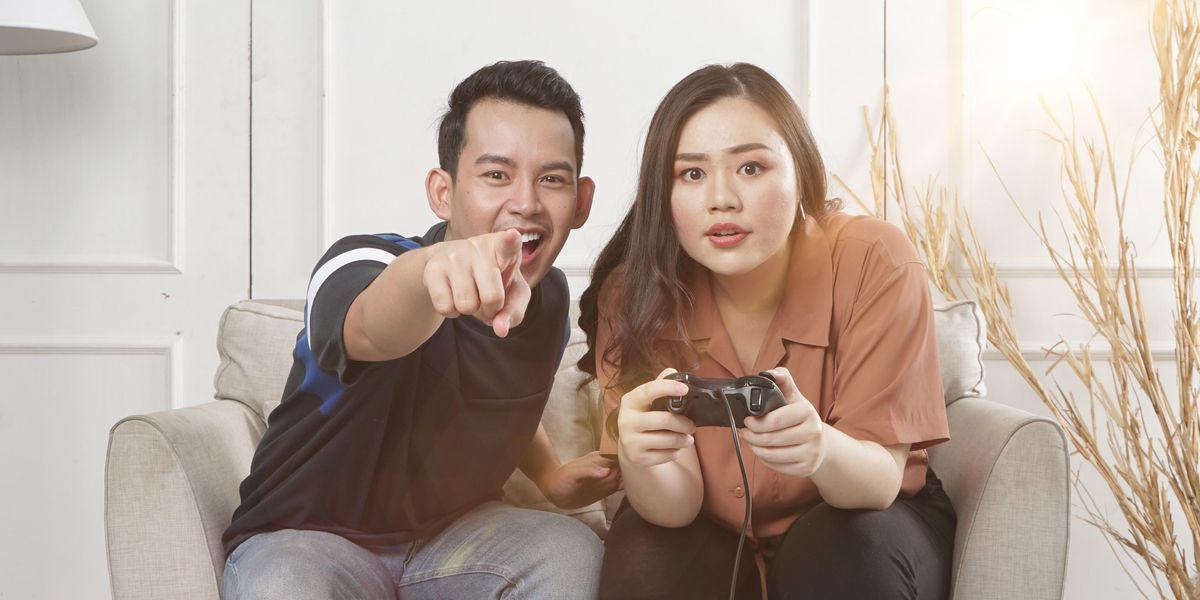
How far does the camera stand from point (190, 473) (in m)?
1.27

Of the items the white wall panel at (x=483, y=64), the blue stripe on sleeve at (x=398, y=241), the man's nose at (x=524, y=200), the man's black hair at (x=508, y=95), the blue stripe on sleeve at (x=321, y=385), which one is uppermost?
the white wall panel at (x=483, y=64)

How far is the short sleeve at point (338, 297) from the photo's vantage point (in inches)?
41.8

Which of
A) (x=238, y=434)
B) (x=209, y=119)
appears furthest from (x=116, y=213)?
(x=238, y=434)

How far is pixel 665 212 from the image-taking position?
4.19 ft

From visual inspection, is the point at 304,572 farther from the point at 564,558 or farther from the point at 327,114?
the point at 327,114

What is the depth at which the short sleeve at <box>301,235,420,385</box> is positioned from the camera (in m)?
1.06

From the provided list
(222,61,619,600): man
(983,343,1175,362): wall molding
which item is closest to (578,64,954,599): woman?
(222,61,619,600): man

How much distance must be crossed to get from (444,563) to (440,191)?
0.51m

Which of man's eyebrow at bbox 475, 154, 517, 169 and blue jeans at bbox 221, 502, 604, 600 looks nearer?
blue jeans at bbox 221, 502, 604, 600

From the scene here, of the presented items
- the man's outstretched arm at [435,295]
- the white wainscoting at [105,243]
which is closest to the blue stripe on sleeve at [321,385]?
the man's outstretched arm at [435,295]

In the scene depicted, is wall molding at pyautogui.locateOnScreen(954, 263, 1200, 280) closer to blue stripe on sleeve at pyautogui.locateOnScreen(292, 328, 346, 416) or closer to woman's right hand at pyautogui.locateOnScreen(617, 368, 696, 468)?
woman's right hand at pyautogui.locateOnScreen(617, 368, 696, 468)

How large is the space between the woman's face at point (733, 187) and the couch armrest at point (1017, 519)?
1.31ft

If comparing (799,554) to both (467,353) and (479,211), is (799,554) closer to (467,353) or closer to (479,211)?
(467,353)

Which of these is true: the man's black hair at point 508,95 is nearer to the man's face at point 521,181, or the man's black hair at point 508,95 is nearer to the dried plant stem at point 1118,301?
the man's face at point 521,181
